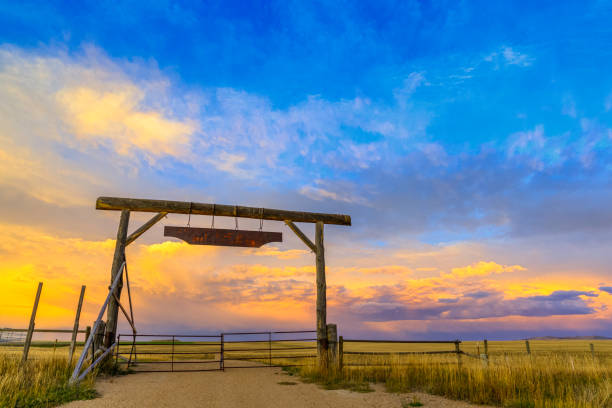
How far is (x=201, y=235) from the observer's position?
12898mm

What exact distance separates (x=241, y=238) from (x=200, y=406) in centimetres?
628

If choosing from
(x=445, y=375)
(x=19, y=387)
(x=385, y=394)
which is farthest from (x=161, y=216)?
(x=445, y=375)

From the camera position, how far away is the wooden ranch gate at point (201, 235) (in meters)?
11.8

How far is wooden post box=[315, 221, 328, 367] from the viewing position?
1258 cm

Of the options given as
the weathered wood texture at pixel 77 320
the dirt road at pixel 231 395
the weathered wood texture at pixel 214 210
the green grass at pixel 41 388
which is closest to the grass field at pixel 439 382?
the green grass at pixel 41 388

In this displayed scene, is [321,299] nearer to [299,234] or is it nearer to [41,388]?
[299,234]

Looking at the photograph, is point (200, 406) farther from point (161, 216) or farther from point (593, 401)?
point (593, 401)

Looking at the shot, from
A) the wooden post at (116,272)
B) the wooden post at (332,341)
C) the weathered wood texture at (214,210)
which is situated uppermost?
the weathered wood texture at (214,210)

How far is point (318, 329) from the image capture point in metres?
12.9

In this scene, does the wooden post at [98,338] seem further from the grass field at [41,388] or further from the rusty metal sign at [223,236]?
the rusty metal sign at [223,236]

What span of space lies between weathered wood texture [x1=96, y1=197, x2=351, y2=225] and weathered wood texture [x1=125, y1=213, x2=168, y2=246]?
21 cm

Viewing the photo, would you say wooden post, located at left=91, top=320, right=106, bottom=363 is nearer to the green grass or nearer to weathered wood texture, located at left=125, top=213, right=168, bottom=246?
the green grass

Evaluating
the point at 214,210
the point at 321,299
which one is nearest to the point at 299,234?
the point at 321,299

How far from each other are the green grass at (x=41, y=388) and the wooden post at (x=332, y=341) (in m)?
6.73
